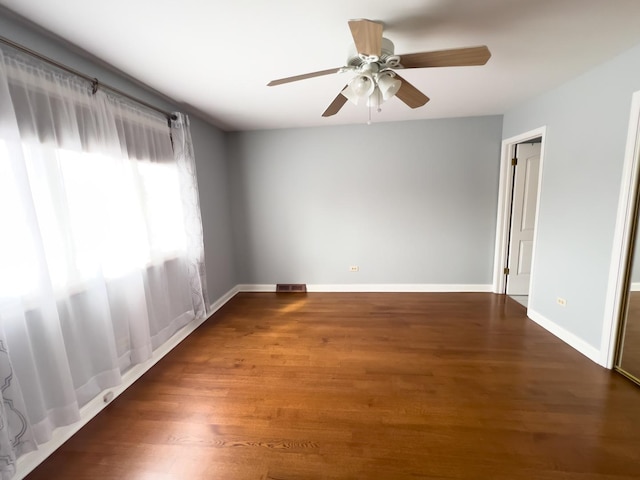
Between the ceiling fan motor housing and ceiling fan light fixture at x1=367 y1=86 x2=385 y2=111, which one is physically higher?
the ceiling fan motor housing

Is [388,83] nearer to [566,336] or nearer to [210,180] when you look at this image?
[210,180]

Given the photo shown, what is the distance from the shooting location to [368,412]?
1746mm

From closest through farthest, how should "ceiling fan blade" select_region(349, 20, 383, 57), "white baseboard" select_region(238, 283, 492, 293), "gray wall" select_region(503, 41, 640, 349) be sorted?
"ceiling fan blade" select_region(349, 20, 383, 57) < "gray wall" select_region(503, 41, 640, 349) < "white baseboard" select_region(238, 283, 492, 293)

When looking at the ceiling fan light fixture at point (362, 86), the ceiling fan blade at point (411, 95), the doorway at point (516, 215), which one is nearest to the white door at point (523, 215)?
the doorway at point (516, 215)

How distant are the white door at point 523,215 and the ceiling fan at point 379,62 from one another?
2.53m

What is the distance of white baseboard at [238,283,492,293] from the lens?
382cm

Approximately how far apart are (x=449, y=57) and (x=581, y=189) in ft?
6.35

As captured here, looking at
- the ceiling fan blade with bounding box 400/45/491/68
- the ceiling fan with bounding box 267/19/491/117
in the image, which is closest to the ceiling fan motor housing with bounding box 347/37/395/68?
the ceiling fan with bounding box 267/19/491/117

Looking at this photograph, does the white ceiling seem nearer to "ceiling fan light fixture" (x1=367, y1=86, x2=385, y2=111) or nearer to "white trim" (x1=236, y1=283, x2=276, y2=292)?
"ceiling fan light fixture" (x1=367, y1=86, x2=385, y2=111)

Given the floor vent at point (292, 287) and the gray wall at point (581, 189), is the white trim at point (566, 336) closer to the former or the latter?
the gray wall at point (581, 189)

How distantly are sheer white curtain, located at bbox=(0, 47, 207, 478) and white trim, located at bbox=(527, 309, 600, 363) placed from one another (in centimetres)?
377

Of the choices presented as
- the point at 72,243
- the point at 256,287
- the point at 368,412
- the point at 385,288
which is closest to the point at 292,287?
the point at 256,287

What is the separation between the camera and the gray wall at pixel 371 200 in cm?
360

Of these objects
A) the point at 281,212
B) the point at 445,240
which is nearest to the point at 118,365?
the point at 281,212
